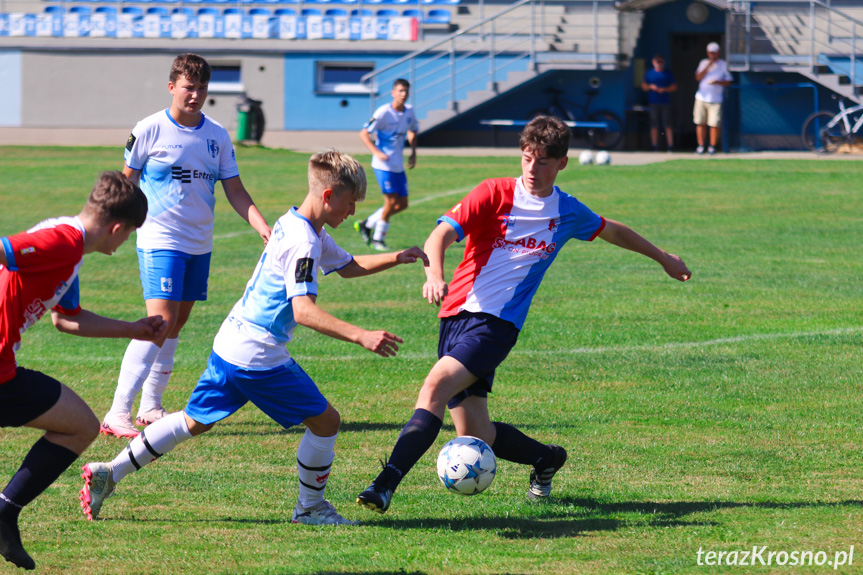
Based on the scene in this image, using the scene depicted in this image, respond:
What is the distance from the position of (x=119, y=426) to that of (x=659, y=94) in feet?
78.3

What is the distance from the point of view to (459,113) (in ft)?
98.2

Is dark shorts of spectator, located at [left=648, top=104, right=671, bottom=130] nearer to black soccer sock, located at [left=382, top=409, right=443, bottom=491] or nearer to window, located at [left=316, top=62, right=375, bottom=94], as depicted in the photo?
window, located at [left=316, top=62, right=375, bottom=94]

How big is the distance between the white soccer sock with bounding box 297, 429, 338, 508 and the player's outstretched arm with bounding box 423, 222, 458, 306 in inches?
33.2

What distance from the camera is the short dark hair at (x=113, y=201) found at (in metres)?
4.39

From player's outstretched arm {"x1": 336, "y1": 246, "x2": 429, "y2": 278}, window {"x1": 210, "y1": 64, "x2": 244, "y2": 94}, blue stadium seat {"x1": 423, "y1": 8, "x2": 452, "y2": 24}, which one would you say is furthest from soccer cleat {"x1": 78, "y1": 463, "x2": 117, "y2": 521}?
window {"x1": 210, "y1": 64, "x2": 244, "y2": 94}

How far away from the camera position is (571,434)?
671 cm

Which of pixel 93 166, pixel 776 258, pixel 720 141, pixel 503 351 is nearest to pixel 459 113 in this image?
pixel 720 141

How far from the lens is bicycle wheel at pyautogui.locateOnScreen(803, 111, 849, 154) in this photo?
1016 inches

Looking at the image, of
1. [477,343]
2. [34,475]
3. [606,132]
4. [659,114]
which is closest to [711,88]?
[659,114]

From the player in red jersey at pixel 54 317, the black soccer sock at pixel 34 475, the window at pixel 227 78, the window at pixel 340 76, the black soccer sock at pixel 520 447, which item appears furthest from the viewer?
the window at pixel 227 78

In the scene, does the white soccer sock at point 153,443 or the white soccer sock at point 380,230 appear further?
the white soccer sock at point 380,230

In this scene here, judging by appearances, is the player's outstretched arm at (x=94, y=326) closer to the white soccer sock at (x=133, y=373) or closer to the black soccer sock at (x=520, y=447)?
the black soccer sock at (x=520, y=447)

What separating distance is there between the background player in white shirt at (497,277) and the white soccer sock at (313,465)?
299 mm

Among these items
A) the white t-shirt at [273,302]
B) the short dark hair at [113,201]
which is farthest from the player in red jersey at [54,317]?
the white t-shirt at [273,302]
